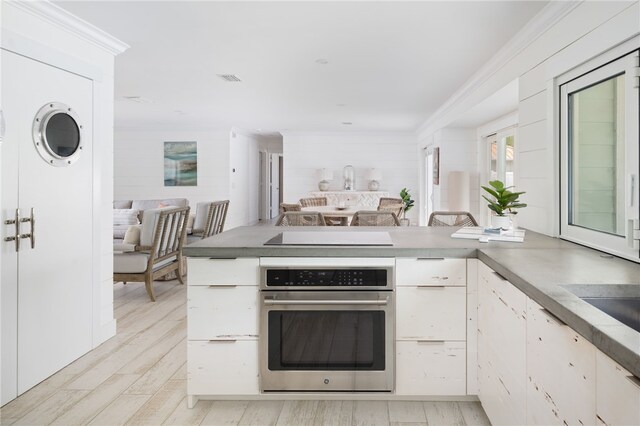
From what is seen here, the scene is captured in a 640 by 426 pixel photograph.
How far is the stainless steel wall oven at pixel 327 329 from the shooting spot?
215cm

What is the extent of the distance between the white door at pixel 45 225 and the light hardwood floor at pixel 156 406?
183 millimetres

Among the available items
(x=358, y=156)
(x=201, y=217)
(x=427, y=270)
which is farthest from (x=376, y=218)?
(x=358, y=156)

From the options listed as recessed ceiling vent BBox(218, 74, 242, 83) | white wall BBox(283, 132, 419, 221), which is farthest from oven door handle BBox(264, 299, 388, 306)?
white wall BBox(283, 132, 419, 221)

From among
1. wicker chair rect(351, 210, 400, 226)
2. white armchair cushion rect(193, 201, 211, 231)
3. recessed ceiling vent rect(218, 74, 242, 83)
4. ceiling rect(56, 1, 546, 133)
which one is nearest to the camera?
ceiling rect(56, 1, 546, 133)

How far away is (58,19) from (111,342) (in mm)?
2305

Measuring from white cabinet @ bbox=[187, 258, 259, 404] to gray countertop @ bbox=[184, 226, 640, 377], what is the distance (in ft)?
0.29

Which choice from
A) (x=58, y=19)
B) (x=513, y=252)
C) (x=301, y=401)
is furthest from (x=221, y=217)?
(x=513, y=252)

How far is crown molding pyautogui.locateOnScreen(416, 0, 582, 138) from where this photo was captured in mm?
2660

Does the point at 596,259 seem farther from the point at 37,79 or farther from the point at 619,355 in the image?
the point at 37,79

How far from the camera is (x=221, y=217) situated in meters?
6.34

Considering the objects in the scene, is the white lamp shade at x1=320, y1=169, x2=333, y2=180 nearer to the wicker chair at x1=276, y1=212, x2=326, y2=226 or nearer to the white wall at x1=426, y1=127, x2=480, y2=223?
the white wall at x1=426, y1=127, x2=480, y2=223

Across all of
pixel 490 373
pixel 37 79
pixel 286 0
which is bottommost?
pixel 490 373

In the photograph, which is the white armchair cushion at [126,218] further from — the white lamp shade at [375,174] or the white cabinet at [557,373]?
the white lamp shade at [375,174]

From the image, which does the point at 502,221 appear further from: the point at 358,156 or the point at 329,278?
the point at 358,156
